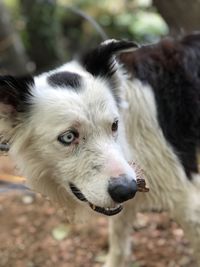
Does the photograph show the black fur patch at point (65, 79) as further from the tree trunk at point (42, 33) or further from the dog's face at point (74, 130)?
the tree trunk at point (42, 33)

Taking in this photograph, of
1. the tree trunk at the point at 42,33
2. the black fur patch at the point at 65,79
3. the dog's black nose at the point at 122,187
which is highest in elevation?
the tree trunk at the point at 42,33

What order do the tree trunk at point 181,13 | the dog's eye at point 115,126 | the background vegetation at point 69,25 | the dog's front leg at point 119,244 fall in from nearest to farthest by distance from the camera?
the dog's eye at point 115,126 → the dog's front leg at point 119,244 → the tree trunk at point 181,13 → the background vegetation at point 69,25

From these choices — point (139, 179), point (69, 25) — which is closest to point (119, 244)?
point (139, 179)

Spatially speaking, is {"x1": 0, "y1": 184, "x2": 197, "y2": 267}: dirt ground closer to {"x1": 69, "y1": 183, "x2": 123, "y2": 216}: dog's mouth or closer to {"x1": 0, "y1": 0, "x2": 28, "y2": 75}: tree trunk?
{"x1": 69, "y1": 183, "x2": 123, "y2": 216}: dog's mouth

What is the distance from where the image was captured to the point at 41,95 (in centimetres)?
256

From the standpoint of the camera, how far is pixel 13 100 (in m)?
2.55

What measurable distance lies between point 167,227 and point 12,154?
6.06 feet

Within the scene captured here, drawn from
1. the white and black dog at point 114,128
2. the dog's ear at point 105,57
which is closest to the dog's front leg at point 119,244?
the white and black dog at point 114,128

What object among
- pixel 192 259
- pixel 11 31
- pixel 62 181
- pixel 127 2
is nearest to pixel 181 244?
pixel 192 259

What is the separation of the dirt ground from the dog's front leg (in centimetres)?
14

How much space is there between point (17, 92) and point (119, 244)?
1.57 m

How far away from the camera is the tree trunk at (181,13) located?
12.9ft

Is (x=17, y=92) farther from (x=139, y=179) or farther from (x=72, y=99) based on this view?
(x=139, y=179)

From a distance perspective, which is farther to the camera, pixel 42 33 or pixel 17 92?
pixel 42 33
